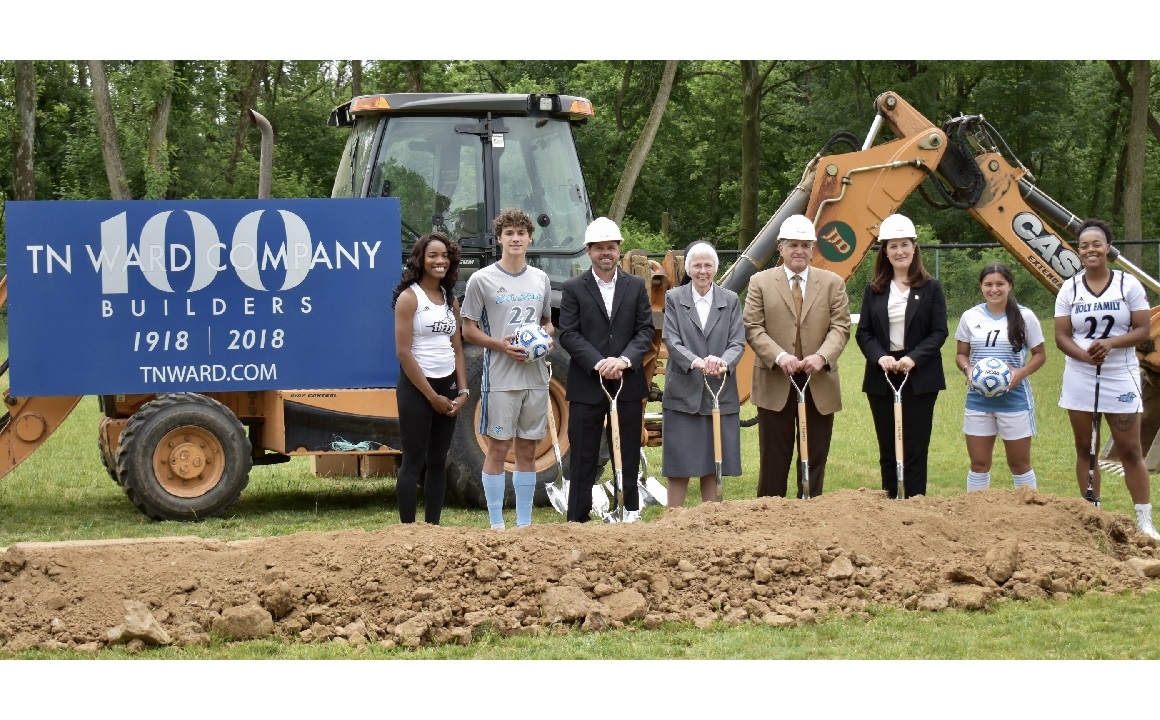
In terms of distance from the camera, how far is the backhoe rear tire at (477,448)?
10.0 metres

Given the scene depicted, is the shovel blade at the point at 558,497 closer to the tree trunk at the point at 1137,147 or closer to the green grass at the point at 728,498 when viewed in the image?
the green grass at the point at 728,498

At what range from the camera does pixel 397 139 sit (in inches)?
404

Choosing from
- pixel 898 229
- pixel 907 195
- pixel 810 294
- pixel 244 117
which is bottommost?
pixel 810 294

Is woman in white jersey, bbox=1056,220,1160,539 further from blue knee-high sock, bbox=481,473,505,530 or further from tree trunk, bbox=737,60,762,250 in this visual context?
tree trunk, bbox=737,60,762,250

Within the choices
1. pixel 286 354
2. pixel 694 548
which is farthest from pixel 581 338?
pixel 286 354

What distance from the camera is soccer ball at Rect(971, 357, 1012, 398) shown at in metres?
8.00

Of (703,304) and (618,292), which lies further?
(703,304)

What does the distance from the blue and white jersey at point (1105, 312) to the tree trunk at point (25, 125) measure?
22786mm

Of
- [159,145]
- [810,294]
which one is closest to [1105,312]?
[810,294]

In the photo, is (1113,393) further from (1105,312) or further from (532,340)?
(532,340)

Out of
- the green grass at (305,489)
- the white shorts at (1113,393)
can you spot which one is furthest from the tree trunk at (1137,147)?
the white shorts at (1113,393)

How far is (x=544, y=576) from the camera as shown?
645 cm

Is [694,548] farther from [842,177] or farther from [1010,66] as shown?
[1010,66]

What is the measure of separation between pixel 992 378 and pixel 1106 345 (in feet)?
2.44
